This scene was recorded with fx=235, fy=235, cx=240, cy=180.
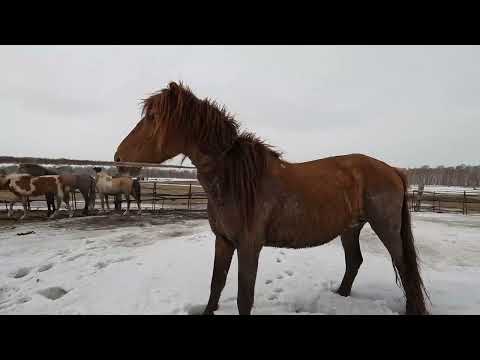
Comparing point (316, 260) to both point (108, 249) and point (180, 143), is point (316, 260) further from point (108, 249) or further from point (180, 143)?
point (108, 249)

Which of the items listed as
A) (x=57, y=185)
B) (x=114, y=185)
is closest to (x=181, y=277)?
(x=57, y=185)

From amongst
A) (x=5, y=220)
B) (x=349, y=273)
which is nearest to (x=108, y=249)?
(x=349, y=273)

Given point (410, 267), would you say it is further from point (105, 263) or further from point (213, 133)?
point (105, 263)

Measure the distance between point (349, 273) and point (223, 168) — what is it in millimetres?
2140

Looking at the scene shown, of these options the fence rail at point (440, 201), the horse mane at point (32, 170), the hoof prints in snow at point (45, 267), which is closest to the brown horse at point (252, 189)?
the hoof prints in snow at point (45, 267)

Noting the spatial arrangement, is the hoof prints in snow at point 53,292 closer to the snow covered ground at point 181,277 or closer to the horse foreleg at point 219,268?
the snow covered ground at point 181,277

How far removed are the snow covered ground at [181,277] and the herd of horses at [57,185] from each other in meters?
1.88

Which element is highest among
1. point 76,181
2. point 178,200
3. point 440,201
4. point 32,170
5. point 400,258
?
point 32,170

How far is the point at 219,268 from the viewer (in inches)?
95.1

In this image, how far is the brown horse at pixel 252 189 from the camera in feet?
6.66

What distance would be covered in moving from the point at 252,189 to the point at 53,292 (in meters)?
2.80

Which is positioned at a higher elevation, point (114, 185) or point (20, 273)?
point (114, 185)
